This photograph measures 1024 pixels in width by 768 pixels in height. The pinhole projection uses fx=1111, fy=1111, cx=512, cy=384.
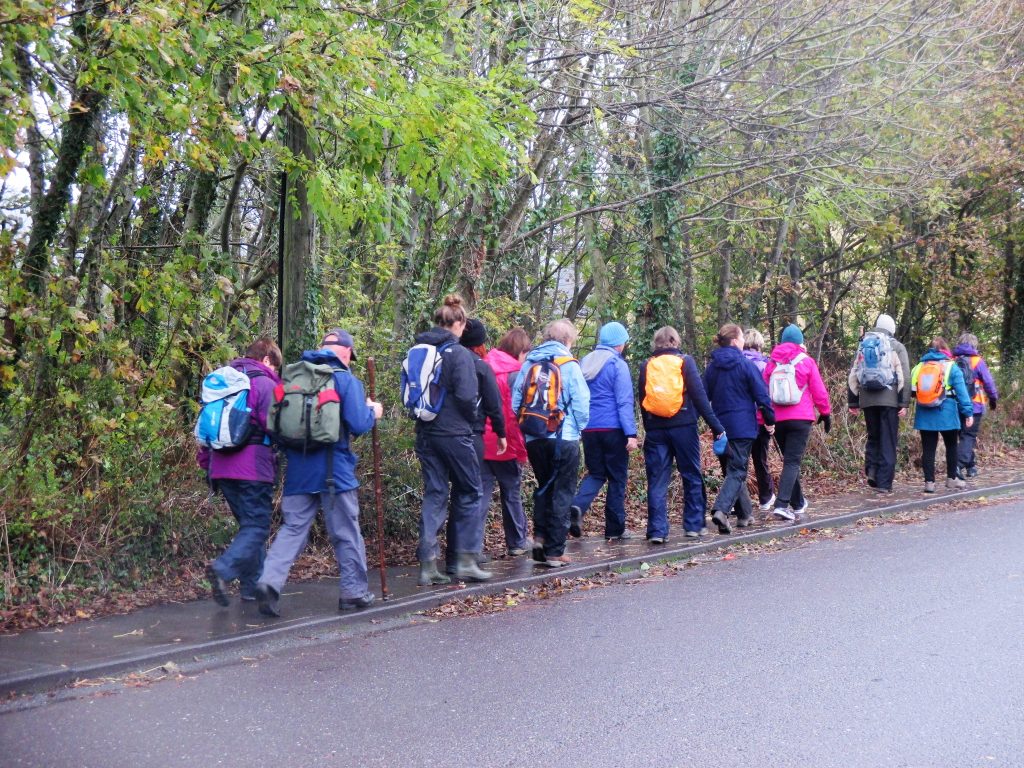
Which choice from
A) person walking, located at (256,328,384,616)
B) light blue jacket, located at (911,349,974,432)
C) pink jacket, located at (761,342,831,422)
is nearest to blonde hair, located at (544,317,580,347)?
person walking, located at (256,328,384,616)

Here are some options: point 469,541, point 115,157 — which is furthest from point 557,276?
point 469,541

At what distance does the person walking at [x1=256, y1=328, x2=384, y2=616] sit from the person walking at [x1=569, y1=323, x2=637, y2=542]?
116 inches

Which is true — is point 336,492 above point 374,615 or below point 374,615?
above

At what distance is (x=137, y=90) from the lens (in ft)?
24.7

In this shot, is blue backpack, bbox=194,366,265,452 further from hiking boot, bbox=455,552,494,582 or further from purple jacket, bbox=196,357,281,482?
hiking boot, bbox=455,552,494,582

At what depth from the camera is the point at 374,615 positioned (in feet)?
25.9

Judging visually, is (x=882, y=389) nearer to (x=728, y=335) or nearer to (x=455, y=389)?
(x=728, y=335)

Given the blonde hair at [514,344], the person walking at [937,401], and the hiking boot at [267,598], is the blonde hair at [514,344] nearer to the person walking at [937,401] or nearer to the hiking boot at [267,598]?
the hiking boot at [267,598]

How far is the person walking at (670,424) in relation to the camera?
10.6 m

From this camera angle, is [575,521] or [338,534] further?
[575,521]

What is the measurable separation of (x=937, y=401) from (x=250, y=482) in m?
9.30

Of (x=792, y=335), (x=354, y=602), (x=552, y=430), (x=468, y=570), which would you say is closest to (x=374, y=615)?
(x=354, y=602)

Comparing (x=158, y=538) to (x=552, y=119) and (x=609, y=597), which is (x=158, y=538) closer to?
(x=609, y=597)

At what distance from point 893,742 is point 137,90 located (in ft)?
20.1
